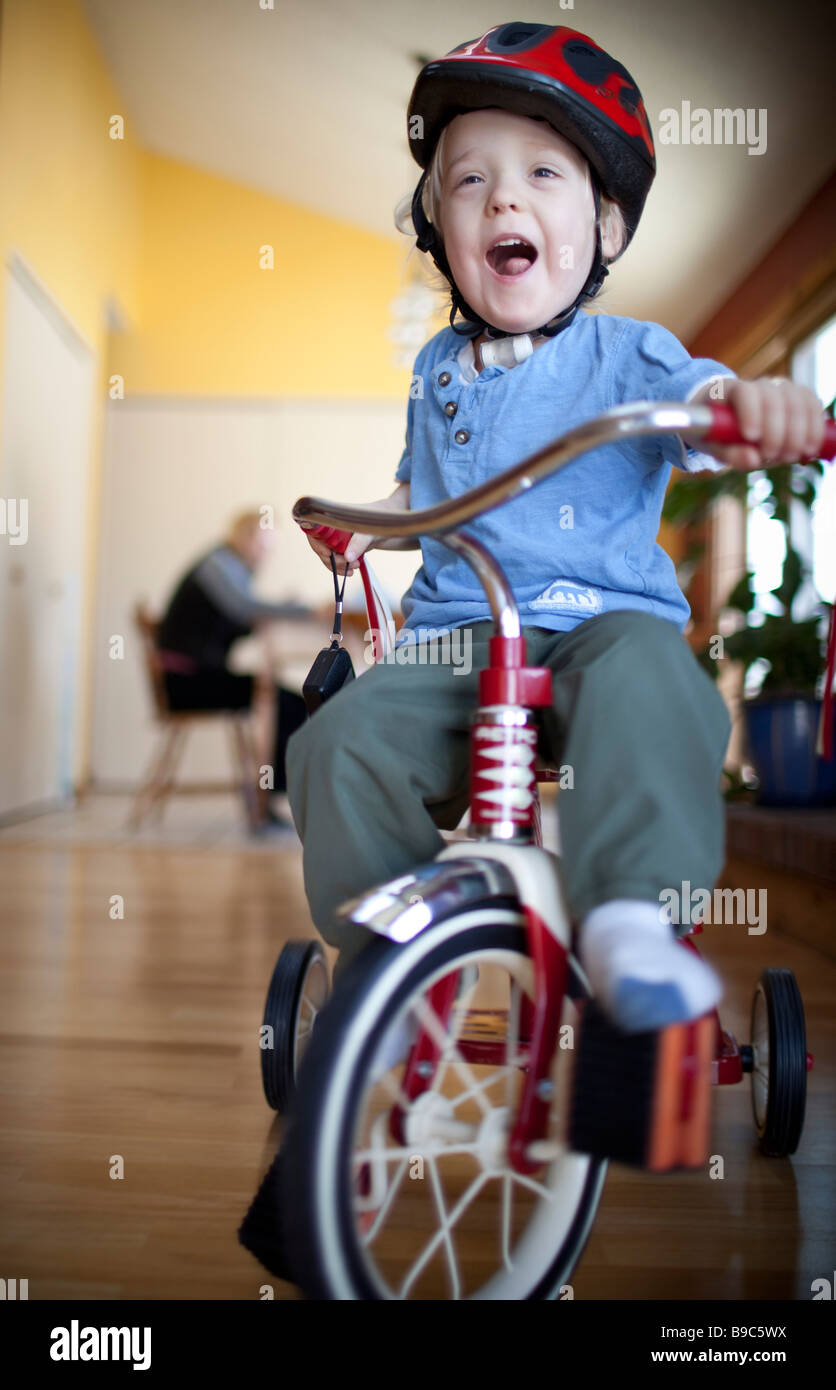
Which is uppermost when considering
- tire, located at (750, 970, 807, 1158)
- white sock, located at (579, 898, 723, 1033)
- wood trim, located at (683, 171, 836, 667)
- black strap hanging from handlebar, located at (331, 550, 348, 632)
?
wood trim, located at (683, 171, 836, 667)

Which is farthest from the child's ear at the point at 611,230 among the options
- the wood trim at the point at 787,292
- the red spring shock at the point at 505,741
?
the wood trim at the point at 787,292

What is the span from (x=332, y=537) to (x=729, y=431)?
42 centimetres

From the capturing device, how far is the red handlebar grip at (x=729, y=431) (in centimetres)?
64

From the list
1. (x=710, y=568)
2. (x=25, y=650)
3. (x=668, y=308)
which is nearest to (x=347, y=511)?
(x=25, y=650)

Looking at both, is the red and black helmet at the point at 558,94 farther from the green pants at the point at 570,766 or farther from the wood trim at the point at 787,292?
the wood trim at the point at 787,292

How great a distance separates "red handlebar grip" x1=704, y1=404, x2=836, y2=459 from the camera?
643 mm

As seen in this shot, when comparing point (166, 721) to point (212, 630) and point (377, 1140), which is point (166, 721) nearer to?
point (212, 630)

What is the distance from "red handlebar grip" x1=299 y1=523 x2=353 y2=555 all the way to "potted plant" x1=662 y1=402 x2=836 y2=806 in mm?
1867

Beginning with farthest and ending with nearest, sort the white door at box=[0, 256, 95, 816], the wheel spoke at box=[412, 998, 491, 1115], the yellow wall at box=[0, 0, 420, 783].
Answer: the yellow wall at box=[0, 0, 420, 783] < the white door at box=[0, 256, 95, 816] < the wheel spoke at box=[412, 998, 491, 1115]
